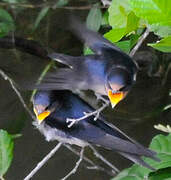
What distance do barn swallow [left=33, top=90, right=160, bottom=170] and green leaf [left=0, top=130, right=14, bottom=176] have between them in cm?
13

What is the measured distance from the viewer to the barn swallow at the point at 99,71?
1437 mm

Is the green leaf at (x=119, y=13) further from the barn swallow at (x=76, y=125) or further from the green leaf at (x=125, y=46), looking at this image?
the barn swallow at (x=76, y=125)

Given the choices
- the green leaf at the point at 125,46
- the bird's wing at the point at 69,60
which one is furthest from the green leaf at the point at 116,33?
Answer: the bird's wing at the point at 69,60

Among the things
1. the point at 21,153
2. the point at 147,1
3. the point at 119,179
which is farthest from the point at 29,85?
the point at 21,153

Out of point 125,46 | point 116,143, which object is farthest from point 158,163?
point 125,46

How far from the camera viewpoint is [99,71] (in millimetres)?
1565

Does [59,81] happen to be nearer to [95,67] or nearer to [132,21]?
[95,67]

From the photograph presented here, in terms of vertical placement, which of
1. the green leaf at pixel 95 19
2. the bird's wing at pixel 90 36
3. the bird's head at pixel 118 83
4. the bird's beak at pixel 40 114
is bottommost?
the bird's beak at pixel 40 114

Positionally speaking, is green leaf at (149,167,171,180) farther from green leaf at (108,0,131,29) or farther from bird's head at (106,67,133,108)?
green leaf at (108,0,131,29)

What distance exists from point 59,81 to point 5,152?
Result: 478 millimetres

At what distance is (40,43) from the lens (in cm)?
351

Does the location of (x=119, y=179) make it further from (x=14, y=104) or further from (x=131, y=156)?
(x=14, y=104)

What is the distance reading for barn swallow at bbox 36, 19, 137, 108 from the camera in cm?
144

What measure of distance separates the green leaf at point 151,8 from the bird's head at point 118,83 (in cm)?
56
